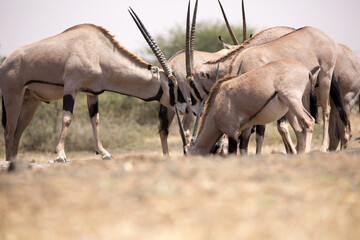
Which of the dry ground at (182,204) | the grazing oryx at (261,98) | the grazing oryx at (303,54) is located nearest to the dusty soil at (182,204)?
the dry ground at (182,204)

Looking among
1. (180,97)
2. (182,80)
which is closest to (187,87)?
(182,80)

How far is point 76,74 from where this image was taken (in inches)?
354

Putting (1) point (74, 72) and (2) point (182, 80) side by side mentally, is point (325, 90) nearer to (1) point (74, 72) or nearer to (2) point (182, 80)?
(2) point (182, 80)

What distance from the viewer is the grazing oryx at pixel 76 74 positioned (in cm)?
905

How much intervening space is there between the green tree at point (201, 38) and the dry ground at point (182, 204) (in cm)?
2185

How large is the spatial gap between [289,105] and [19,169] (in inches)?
143

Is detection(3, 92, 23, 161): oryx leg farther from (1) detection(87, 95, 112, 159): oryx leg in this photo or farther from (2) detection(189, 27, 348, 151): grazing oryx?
(2) detection(189, 27, 348, 151): grazing oryx

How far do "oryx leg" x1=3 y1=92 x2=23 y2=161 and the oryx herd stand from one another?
18mm

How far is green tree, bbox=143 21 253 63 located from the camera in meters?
26.2

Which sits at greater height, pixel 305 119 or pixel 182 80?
pixel 305 119

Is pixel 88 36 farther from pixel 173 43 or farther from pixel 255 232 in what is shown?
pixel 173 43

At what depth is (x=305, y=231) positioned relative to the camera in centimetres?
330

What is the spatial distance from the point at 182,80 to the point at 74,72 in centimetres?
248

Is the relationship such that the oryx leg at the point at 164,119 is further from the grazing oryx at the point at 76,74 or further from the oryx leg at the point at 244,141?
the oryx leg at the point at 244,141
